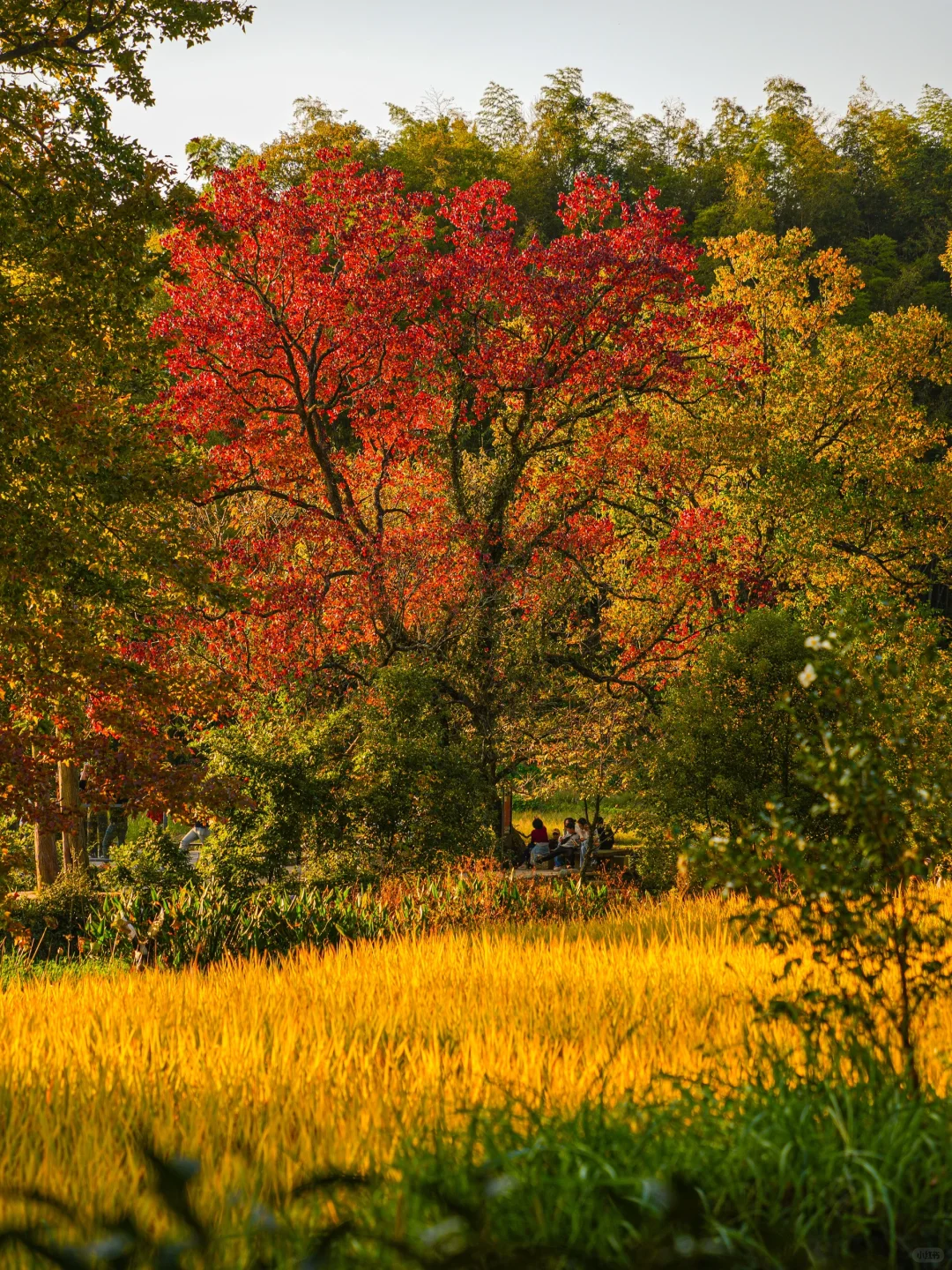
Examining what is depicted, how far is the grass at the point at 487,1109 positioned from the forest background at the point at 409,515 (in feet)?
5.83

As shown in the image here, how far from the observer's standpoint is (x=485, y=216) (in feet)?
51.3

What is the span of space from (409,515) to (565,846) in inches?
259

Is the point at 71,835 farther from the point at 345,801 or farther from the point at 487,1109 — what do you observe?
the point at 487,1109

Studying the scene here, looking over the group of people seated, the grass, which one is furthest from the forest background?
the group of people seated

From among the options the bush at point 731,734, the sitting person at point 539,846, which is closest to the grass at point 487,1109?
the bush at point 731,734

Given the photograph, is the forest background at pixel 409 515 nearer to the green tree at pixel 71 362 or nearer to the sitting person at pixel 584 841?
the green tree at pixel 71 362

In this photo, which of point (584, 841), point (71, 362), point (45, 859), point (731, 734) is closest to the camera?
point (71, 362)

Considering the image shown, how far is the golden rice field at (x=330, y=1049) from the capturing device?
3.93 m

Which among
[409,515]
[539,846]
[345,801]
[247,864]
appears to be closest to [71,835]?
[247,864]

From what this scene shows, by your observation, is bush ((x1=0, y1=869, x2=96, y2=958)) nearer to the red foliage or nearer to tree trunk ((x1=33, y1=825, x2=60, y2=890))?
tree trunk ((x1=33, y1=825, x2=60, y2=890))

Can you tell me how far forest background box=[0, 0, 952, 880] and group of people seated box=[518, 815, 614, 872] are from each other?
8.62 feet

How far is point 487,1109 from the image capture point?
4.13 meters

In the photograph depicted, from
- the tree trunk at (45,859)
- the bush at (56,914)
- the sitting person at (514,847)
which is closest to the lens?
the bush at (56,914)

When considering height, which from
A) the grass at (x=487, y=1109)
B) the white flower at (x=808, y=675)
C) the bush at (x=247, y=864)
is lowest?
the bush at (x=247, y=864)
